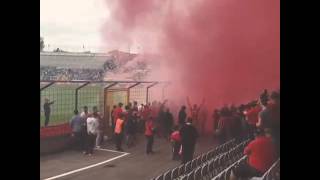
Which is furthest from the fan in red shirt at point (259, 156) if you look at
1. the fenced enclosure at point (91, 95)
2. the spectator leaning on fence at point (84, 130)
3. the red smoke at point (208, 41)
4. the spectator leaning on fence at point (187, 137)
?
the spectator leaning on fence at point (84, 130)

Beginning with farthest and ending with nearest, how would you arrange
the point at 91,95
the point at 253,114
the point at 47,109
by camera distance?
the point at 253,114 → the point at 91,95 → the point at 47,109

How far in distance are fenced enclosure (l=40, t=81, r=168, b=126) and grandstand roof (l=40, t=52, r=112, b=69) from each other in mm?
152

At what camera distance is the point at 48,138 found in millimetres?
3656

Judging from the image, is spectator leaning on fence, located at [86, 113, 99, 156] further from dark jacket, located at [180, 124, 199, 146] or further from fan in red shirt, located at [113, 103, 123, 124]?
dark jacket, located at [180, 124, 199, 146]

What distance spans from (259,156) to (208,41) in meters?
1.21

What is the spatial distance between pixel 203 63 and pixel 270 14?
0.79 meters

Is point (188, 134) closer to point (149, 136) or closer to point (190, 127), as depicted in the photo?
point (190, 127)

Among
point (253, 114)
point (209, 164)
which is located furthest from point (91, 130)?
point (253, 114)

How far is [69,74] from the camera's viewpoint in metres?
3.68

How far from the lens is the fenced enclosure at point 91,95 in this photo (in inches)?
143

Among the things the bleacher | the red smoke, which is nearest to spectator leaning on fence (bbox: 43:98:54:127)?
the red smoke

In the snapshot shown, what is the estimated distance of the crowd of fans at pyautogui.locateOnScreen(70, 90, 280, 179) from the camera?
12.5 ft

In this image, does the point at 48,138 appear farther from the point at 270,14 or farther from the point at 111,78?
the point at 270,14
